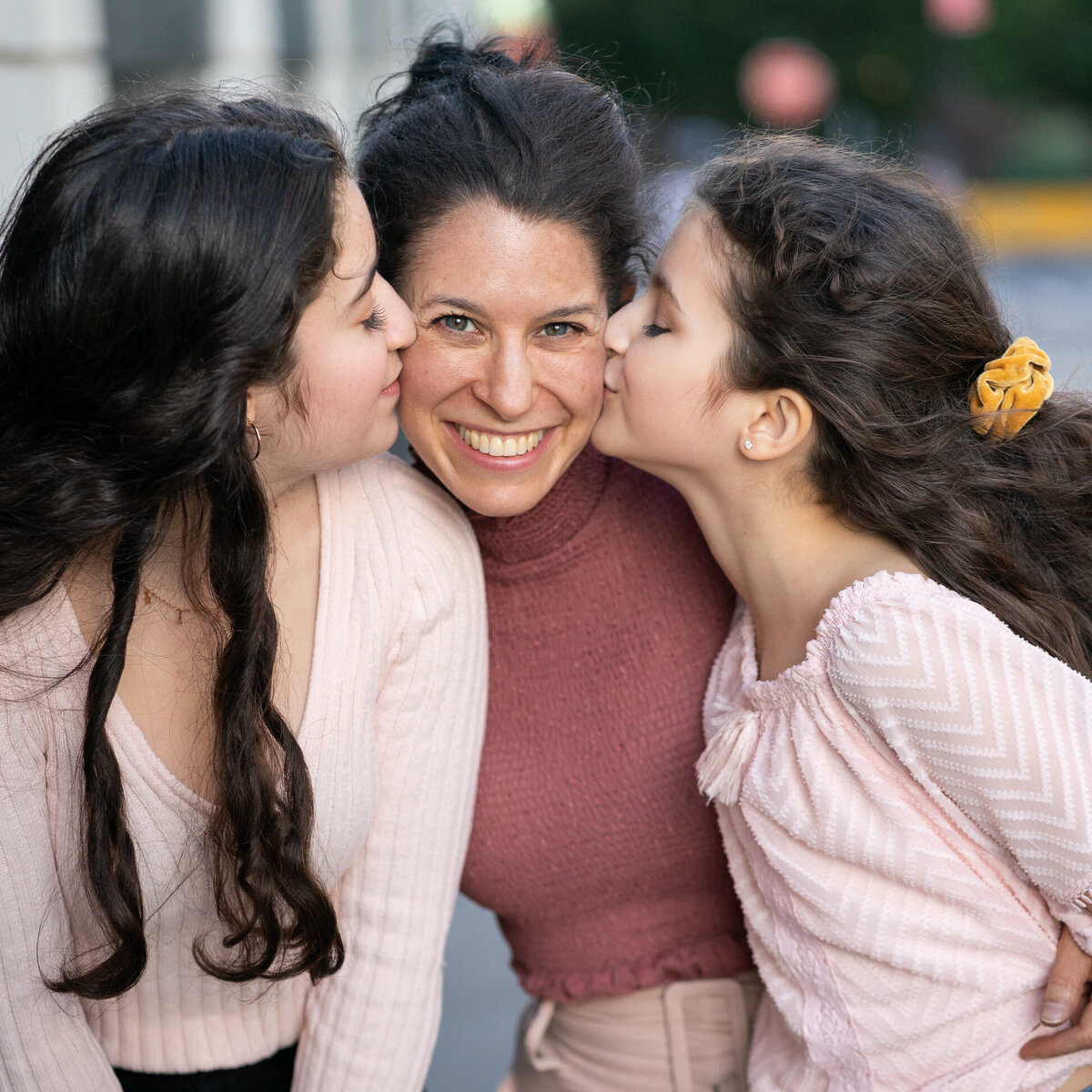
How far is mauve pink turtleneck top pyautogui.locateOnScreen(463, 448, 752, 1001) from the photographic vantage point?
2072 mm

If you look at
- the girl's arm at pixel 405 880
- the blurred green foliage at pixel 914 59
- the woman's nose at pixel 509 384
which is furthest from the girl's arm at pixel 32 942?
the blurred green foliage at pixel 914 59

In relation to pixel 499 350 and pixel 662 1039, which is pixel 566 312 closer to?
pixel 499 350

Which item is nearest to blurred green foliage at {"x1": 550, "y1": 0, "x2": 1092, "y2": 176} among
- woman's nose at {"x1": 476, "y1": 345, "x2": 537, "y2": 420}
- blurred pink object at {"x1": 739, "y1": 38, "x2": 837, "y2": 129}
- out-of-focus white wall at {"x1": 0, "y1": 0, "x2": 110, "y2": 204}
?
blurred pink object at {"x1": 739, "y1": 38, "x2": 837, "y2": 129}

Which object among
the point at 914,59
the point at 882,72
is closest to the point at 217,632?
the point at 882,72

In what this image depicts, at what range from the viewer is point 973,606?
1.65 m

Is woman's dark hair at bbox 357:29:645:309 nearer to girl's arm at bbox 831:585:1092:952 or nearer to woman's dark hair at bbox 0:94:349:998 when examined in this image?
woman's dark hair at bbox 0:94:349:998

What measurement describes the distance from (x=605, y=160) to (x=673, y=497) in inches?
23.6

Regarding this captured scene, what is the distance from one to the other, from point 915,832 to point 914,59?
2099 centimetres

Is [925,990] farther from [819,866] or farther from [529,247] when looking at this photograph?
[529,247]

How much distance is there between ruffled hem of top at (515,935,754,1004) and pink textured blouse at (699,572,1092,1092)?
0.82 ft

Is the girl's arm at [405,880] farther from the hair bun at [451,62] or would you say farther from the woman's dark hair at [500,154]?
the hair bun at [451,62]

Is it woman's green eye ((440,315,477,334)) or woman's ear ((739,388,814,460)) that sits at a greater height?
woman's green eye ((440,315,477,334))

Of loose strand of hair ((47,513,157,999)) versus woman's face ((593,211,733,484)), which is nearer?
loose strand of hair ((47,513,157,999))

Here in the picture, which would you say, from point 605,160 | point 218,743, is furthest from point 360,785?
point 605,160
